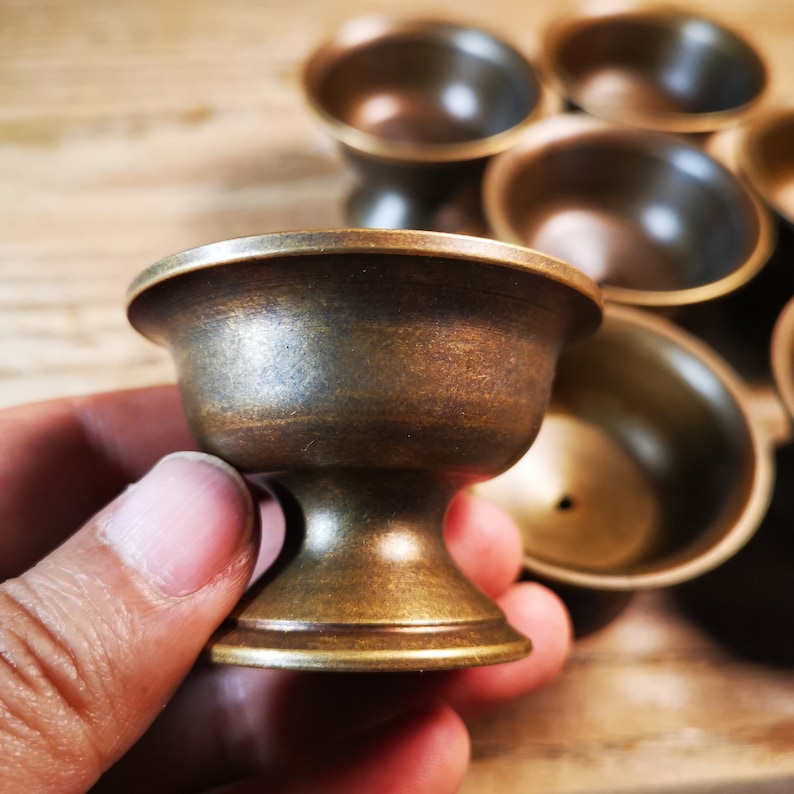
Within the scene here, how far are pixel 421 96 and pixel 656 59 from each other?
524 mm

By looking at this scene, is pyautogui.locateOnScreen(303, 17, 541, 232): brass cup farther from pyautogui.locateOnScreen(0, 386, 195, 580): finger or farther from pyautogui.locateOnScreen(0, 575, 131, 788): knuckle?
pyautogui.locateOnScreen(0, 575, 131, 788): knuckle

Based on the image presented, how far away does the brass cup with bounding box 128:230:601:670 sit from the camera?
48cm

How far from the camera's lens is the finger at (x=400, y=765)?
73cm

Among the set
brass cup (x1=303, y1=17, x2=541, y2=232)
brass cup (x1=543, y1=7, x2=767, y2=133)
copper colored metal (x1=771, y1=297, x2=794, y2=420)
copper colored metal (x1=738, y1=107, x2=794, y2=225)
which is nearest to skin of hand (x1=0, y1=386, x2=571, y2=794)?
copper colored metal (x1=771, y1=297, x2=794, y2=420)

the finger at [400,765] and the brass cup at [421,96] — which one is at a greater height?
the brass cup at [421,96]

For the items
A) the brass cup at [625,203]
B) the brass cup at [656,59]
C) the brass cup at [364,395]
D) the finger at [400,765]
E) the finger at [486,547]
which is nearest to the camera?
the brass cup at [364,395]

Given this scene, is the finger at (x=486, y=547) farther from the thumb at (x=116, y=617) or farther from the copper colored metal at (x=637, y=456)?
the thumb at (x=116, y=617)

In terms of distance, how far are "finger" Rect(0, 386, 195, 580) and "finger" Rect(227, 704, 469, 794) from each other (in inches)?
12.9

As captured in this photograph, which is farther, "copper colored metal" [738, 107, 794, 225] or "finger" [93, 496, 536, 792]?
"copper colored metal" [738, 107, 794, 225]

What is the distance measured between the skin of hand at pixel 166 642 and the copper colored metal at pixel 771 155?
0.75 meters

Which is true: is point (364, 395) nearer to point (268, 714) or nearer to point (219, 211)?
point (268, 714)

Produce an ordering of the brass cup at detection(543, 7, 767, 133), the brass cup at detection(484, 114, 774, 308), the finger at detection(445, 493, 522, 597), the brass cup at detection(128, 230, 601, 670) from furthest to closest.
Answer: the brass cup at detection(543, 7, 767, 133) < the brass cup at detection(484, 114, 774, 308) < the finger at detection(445, 493, 522, 597) < the brass cup at detection(128, 230, 601, 670)

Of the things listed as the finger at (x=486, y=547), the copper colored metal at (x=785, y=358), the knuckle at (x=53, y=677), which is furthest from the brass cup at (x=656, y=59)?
the knuckle at (x=53, y=677)

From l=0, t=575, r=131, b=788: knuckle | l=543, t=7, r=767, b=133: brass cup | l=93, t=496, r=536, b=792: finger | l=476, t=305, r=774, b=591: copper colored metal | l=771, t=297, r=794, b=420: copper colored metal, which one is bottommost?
l=93, t=496, r=536, b=792: finger
